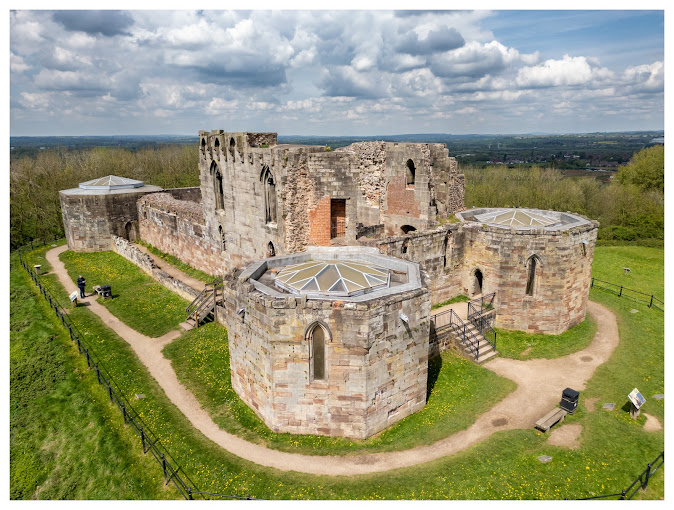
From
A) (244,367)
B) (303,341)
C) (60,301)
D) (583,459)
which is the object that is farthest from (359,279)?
(60,301)

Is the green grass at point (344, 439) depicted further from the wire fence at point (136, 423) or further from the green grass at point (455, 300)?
the green grass at point (455, 300)

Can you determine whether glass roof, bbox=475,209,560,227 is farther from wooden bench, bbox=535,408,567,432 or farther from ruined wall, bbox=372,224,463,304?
wooden bench, bbox=535,408,567,432

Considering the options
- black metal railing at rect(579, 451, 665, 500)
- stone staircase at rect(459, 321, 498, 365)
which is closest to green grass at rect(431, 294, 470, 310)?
stone staircase at rect(459, 321, 498, 365)

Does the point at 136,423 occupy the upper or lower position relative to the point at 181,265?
lower

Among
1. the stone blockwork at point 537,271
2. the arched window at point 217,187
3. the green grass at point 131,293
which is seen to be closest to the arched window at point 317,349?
the green grass at point 131,293

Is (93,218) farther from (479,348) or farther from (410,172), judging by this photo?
(479,348)

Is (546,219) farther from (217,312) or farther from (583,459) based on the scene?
(217,312)

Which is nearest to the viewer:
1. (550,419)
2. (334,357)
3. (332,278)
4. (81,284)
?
(334,357)

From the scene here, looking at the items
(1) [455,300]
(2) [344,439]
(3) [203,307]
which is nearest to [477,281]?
(1) [455,300]
